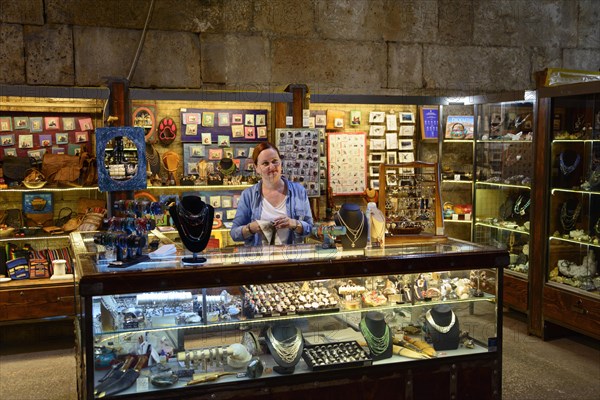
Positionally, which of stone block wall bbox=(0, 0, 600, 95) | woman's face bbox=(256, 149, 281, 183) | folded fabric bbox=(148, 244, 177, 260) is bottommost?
folded fabric bbox=(148, 244, 177, 260)

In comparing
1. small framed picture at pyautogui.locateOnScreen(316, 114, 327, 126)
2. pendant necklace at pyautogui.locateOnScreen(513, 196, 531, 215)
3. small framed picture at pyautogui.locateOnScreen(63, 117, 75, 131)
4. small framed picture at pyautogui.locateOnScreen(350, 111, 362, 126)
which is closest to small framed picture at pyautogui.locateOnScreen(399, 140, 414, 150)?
small framed picture at pyautogui.locateOnScreen(350, 111, 362, 126)

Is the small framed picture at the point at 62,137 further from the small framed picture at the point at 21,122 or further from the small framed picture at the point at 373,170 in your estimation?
the small framed picture at the point at 373,170

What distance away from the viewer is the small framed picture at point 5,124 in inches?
238

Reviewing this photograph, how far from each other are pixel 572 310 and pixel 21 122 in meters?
5.55

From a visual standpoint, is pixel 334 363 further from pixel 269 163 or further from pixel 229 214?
pixel 229 214

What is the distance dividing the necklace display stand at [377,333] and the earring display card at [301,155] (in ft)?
9.92

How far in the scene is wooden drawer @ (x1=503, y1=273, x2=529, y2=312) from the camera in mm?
6156

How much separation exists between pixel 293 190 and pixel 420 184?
1.10 metres

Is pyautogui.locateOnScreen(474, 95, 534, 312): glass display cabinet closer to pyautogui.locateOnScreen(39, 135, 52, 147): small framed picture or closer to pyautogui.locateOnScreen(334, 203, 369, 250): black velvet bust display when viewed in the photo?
pyautogui.locateOnScreen(334, 203, 369, 250): black velvet bust display

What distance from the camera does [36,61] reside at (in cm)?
628

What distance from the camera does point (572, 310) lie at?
556 cm

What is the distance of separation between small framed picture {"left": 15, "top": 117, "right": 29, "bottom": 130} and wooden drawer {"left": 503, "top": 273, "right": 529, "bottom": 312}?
513 cm

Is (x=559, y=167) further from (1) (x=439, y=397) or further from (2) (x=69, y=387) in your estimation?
(2) (x=69, y=387)

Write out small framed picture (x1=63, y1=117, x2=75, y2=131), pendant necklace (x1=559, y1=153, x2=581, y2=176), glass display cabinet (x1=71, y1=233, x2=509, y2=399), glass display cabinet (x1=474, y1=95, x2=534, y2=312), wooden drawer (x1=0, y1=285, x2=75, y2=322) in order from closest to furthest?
glass display cabinet (x1=71, y1=233, x2=509, y2=399)
wooden drawer (x1=0, y1=285, x2=75, y2=322)
pendant necklace (x1=559, y1=153, x2=581, y2=176)
small framed picture (x1=63, y1=117, x2=75, y2=131)
glass display cabinet (x1=474, y1=95, x2=534, y2=312)
